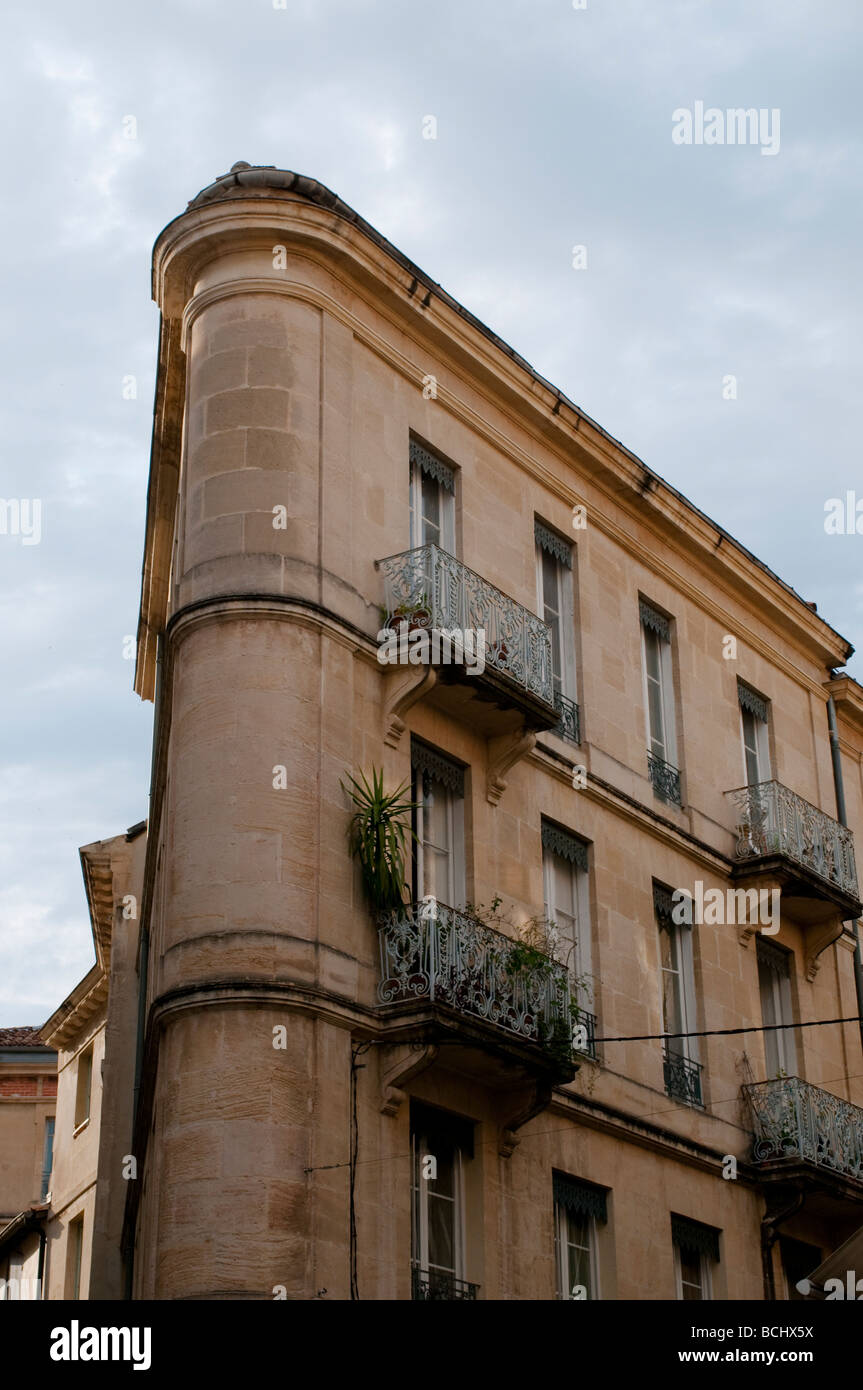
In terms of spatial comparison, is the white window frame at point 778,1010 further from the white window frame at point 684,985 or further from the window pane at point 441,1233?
the window pane at point 441,1233

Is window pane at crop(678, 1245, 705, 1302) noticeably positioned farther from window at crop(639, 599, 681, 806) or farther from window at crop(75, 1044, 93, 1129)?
window at crop(75, 1044, 93, 1129)

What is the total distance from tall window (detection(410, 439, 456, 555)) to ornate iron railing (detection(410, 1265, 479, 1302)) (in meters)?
7.08

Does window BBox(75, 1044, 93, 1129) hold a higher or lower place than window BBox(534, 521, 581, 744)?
lower

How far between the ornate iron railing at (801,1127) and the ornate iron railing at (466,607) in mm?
5312

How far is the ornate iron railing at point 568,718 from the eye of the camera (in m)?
20.1

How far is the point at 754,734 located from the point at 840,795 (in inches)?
63.3

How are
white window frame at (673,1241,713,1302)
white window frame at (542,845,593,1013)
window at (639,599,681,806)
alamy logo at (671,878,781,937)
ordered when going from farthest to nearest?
window at (639,599,681,806), alamy logo at (671,878,781,937), white window frame at (673,1241,713,1302), white window frame at (542,845,593,1013)

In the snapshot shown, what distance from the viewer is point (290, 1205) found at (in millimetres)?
14617

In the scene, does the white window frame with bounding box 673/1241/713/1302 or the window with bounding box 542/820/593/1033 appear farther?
the white window frame with bounding box 673/1241/713/1302

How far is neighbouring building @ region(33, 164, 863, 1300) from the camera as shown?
50.5 feet

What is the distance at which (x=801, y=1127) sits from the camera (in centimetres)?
2044

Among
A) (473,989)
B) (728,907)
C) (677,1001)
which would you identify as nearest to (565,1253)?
(473,989)
